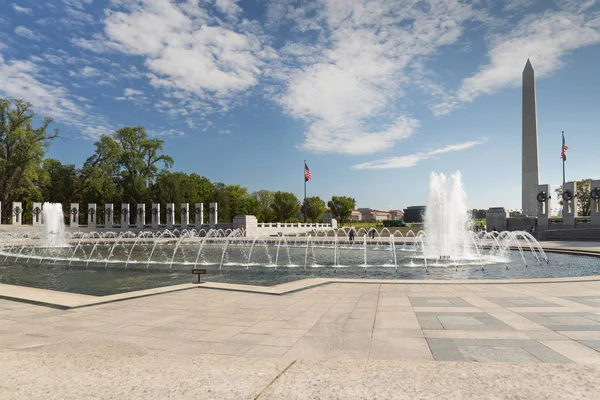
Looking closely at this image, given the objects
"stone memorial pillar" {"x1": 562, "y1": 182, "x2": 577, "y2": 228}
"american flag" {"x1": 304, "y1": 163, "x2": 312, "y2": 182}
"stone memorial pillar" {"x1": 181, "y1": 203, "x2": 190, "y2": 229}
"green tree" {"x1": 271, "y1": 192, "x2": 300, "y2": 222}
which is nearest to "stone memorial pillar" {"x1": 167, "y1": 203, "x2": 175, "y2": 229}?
"stone memorial pillar" {"x1": 181, "y1": 203, "x2": 190, "y2": 229}

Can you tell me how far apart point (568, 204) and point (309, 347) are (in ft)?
155

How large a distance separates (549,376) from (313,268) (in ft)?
44.9

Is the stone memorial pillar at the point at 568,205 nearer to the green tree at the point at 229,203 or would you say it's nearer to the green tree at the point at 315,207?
the green tree at the point at 229,203

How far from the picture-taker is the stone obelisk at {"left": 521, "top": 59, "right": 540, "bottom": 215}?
47406 mm

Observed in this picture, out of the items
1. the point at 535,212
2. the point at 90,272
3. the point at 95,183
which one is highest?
the point at 95,183

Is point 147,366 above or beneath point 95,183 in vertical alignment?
beneath

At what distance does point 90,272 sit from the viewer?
17.0 meters

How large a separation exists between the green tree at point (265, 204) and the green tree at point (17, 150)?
155ft

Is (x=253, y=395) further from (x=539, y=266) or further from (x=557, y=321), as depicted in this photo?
(x=539, y=266)

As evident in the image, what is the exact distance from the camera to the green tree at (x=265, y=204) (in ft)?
317

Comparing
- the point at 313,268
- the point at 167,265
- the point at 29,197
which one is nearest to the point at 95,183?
the point at 29,197

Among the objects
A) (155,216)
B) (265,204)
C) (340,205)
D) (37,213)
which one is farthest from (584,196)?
(37,213)

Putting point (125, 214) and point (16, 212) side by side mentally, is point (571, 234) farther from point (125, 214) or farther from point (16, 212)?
point (16, 212)

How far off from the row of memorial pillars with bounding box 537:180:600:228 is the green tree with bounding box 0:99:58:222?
6664 centimetres
